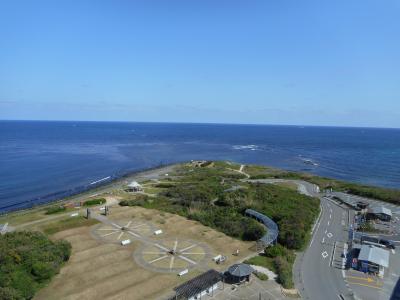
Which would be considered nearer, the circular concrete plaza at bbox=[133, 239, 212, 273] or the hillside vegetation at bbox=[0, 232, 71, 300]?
the hillside vegetation at bbox=[0, 232, 71, 300]

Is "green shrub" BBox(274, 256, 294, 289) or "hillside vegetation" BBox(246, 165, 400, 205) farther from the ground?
"hillside vegetation" BBox(246, 165, 400, 205)

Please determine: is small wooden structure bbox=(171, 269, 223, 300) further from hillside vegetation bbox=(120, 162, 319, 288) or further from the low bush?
the low bush

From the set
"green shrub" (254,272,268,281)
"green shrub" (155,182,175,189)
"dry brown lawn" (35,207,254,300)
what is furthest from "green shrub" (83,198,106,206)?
"green shrub" (254,272,268,281)

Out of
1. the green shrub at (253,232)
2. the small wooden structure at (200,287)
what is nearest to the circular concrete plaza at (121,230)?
the green shrub at (253,232)

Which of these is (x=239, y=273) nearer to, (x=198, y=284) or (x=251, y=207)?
(x=198, y=284)

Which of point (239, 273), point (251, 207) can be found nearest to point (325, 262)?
point (239, 273)
